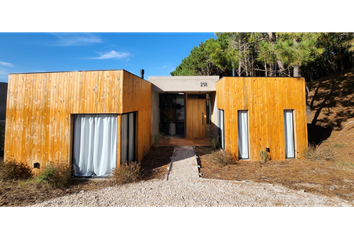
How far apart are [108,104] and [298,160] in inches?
284

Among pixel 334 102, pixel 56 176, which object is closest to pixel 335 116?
pixel 334 102

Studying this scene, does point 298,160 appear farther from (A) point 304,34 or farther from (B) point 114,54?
(B) point 114,54

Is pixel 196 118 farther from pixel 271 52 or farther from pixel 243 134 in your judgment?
pixel 271 52

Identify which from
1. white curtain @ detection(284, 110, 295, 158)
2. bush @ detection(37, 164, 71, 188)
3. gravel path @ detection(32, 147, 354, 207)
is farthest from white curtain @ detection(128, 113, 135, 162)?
white curtain @ detection(284, 110, 295, 158)

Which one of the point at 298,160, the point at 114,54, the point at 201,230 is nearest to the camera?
the point at 201,230

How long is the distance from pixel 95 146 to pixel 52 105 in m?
1.88

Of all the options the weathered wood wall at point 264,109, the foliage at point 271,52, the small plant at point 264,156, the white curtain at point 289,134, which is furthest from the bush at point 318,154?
the foliage at point 271,52

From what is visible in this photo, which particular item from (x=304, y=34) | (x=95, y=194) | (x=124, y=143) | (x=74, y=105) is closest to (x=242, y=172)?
(x=124, y=143)

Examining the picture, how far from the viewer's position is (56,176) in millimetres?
4570

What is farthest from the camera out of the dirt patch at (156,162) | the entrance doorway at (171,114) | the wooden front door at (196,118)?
the entrance doorway at (171,114)

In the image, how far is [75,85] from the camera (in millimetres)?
5125

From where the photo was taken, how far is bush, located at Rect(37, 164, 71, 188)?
452 cm

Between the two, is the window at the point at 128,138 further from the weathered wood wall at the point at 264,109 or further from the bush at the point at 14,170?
the weathered wood wall at the point at 264,109

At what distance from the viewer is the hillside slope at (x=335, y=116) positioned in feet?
23.4
